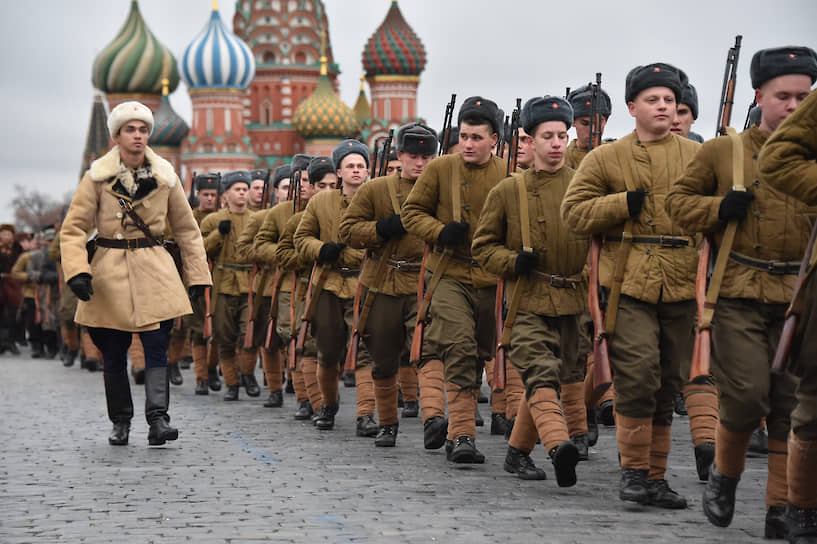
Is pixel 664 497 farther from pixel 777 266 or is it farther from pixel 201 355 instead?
pixel 201 355

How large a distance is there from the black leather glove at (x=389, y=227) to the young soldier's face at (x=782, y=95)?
11.5ft

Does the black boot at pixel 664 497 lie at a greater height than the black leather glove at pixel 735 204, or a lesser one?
lesser

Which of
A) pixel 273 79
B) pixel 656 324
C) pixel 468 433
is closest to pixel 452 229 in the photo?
pixel 468 433

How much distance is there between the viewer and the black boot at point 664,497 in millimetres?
6910

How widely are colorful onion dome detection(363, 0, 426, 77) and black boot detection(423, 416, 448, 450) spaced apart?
64.2 meters

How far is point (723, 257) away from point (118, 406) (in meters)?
4.67

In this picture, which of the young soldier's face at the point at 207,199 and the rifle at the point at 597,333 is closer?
the rifle at the point at 597,333

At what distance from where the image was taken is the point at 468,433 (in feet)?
27.7

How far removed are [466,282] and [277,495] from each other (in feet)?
6.61

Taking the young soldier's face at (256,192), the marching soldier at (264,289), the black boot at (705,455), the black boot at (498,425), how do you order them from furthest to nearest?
the young soldier's face at (256,192), the marching soldier at (264,289), the black boot at (498,425), the black boot at (705,455)

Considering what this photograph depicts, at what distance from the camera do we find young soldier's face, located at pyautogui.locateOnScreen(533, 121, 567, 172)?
8.07 meters

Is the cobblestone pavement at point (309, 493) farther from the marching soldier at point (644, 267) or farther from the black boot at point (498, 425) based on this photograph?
the marching soldier at point (644, 267)

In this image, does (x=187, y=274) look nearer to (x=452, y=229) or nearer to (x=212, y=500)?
(x=452, y=229)

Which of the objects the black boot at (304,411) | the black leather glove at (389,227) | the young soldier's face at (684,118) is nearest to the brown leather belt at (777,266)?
the black leather glove at (389,227)
